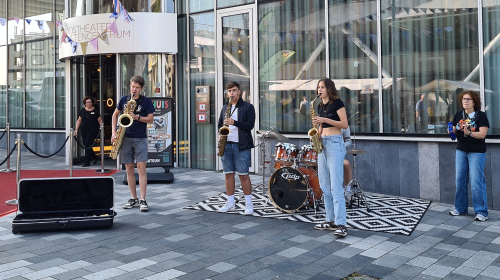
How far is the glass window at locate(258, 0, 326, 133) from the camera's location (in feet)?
30.9

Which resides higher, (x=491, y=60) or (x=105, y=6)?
(x=105, y=6)

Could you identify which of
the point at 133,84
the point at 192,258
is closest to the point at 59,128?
the point at 133,84

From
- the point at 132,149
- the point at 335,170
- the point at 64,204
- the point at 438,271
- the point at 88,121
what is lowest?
the point at 438,271

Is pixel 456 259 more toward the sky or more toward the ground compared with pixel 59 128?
more toward the ground

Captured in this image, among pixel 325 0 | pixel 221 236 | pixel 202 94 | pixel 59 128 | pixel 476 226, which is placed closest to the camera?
pixel 221 236

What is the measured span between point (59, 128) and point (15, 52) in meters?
4.06

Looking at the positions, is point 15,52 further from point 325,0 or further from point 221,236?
point 221,236

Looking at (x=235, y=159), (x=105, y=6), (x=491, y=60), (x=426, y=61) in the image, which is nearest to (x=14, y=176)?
(x=105, y=6)

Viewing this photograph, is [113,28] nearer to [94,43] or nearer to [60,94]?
[94,43]

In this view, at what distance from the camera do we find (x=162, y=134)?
32.8 feet

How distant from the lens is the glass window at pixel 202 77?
11.2m

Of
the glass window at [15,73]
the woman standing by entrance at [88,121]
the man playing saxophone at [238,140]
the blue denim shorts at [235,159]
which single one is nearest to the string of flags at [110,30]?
the woman standing by entrance at [88,121]

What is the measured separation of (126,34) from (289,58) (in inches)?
149

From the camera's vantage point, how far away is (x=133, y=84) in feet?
22.4
